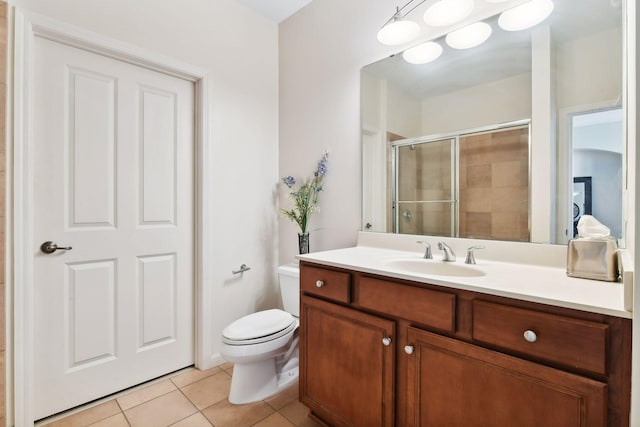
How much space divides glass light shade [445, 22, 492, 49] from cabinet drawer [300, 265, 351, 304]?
1.24 m

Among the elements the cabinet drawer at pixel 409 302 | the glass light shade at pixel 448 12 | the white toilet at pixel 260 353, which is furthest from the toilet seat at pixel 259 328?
the glass light shade at pixel 448 12

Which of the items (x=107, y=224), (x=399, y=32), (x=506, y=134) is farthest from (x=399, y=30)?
(x=107, y=224)

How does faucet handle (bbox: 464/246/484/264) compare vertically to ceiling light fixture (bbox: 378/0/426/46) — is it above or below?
below

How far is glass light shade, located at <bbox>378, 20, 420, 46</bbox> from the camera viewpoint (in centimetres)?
161

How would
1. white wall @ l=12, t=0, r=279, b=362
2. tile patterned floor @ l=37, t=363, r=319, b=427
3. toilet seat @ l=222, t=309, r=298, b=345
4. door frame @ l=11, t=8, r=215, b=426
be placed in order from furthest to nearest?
white wall @ l=12, t=0, r=279, b=362 → toilet seat @ l=222, t=309, r=298, b=345 → tile patterned floor @ l=37, t=363, r=319, b=427 → door frame @ l=11, t=8, r=215, b=426

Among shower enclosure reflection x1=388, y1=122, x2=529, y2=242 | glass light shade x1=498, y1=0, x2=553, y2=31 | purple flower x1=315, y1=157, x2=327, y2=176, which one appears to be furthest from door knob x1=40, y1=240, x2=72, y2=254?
glass light shade x1=498, y1=0, x2=553, y2=31

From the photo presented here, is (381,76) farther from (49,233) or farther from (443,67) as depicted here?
(49,233)

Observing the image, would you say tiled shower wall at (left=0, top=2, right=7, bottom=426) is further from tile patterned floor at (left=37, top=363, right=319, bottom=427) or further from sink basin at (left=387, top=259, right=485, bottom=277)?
sink basin at (left=387, top=259, right=485, bottom=277)

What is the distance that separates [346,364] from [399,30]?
1658 mm

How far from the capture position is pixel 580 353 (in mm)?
771

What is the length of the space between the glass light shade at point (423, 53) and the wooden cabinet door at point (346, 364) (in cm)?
134

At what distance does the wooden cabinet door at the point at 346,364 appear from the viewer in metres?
1.16

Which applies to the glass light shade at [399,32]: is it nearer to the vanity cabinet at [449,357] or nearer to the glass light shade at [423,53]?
the glass light shade at [423,53]

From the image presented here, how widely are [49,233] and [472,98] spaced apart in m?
2.20
